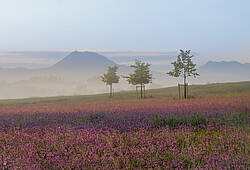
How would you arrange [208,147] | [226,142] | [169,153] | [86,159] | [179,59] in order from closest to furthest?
1. [86,159]
2. [169,153]
3. [208,147]
4. [226,142]
5. [179,59]

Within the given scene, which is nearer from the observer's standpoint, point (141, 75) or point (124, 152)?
point (124, 152)

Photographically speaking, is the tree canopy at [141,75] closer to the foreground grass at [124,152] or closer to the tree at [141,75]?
the tree at [141,75]

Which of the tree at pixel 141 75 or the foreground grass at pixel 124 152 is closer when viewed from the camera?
the foreground grass at pixel 124 152

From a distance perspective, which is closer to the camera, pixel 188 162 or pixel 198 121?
pixel 188 162

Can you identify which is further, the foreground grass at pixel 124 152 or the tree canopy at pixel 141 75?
the tree canopy at pixel 141 75

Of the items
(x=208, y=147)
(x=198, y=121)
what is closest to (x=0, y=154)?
(x=208, y=147)

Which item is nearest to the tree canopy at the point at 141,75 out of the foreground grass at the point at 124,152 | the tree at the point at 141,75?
the tree at the point at 141,75

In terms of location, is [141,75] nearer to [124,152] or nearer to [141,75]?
[141,75]

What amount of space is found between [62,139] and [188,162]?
2.89 m

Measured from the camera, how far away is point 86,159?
185 inches

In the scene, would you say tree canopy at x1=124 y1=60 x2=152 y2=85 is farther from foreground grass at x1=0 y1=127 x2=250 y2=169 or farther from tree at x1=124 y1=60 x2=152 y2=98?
foreground grass at x1=0 y1=127 x2=250 y2=169

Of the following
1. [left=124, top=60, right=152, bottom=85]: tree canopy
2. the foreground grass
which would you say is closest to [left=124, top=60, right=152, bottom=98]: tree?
[left=124, top=60, right=152, bottom=85]: tree canopy

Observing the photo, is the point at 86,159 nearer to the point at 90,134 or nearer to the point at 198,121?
the point at 90,134

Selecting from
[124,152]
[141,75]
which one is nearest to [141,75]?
[141,75]
